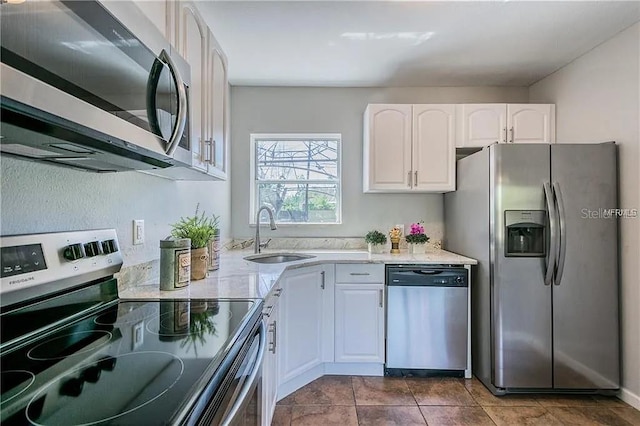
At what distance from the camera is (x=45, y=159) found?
1.00 m

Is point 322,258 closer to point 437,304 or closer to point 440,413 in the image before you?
point 437,304

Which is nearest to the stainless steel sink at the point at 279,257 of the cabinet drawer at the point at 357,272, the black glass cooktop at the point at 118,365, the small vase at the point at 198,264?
the cabinet drawer at the point at 357,272

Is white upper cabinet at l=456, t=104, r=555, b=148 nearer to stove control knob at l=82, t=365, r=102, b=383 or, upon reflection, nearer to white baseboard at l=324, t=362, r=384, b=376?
white baseboard at l=324, t=362, r=384, b=376

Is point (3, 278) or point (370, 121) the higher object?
point (370, 121)

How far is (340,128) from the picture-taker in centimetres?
321

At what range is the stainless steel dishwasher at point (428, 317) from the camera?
246cm

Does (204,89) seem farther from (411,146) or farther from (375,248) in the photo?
(375,248)

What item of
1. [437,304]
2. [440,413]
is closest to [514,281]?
[437,304]

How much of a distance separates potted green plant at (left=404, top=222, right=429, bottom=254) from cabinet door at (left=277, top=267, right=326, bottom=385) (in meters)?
0.92

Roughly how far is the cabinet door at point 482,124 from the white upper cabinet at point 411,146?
11cm

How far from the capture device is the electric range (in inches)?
22.9

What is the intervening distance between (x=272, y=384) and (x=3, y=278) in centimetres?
137

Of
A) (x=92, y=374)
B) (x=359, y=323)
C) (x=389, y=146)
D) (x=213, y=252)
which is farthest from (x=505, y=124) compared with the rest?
(x=92, y=374)

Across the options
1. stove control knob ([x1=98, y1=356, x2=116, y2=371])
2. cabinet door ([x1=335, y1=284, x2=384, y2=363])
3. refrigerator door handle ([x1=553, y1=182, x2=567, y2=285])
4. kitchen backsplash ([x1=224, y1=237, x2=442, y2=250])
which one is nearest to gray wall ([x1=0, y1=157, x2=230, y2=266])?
stove control knob ([x1=98, y1=356, x2=116, y2=371])
